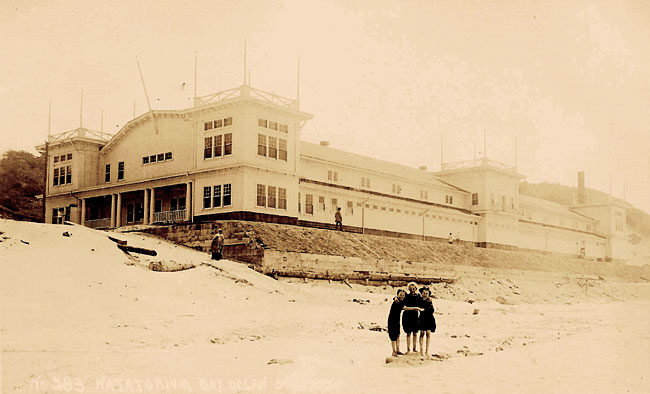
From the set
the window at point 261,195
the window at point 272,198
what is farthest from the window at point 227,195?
the window at point 272,198

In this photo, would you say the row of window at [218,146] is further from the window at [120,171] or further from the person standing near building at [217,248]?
the person standing near building at [217,248]

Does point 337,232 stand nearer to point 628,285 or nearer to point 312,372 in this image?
point 312,372

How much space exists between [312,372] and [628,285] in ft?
165

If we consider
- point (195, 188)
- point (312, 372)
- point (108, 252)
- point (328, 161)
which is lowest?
point (312, 372)

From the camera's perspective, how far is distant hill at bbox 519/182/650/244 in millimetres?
118375

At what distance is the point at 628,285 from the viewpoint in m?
56.3

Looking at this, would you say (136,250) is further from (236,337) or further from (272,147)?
(272,147)

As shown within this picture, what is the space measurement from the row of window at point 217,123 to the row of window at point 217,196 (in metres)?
3.34

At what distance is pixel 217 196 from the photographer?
36.8 meters

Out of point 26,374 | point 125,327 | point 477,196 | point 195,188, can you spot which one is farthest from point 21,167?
point 26,374

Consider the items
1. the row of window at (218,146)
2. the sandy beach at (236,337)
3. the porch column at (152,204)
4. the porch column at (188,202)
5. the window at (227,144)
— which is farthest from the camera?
the porch column at (152,204)

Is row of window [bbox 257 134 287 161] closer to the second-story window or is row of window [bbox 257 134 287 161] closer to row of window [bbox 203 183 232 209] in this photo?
row of window [bbox 203 183 232 209]

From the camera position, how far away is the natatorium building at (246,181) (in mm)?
36562

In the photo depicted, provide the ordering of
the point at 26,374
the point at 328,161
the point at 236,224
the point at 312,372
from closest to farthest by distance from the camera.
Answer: the point at 26,374 → the point at 312,372 → the point at 236,224 → the point at 328,161
